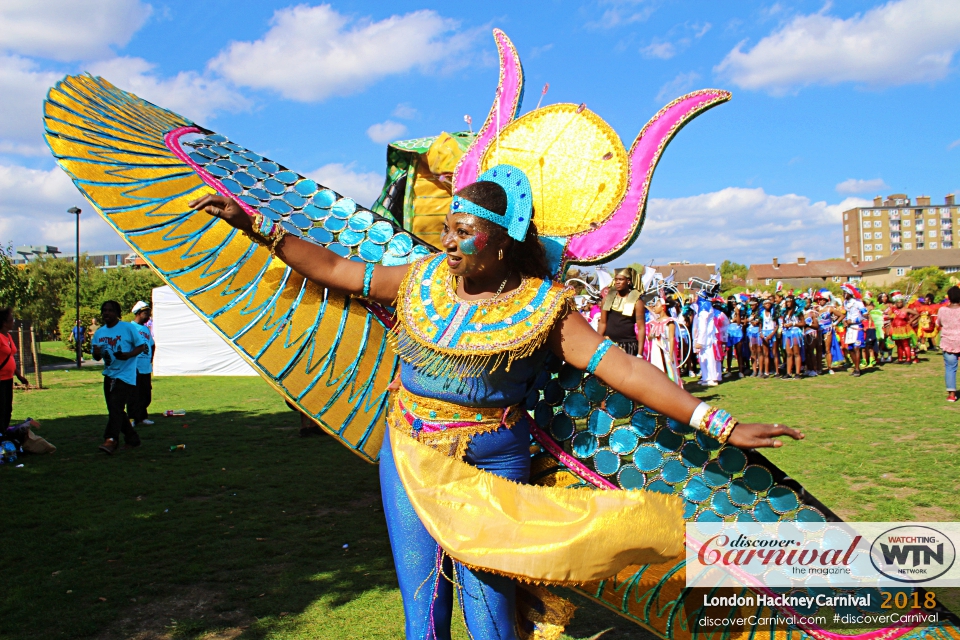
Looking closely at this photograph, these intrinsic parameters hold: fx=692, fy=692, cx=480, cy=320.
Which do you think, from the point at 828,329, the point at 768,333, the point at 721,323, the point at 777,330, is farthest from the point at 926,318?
the point at 721,323

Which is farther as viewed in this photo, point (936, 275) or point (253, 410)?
point (936, 275)

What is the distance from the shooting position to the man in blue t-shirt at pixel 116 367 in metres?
7.97

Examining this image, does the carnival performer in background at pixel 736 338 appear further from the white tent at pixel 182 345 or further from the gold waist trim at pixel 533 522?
the gold waist trim at pixel 533 522

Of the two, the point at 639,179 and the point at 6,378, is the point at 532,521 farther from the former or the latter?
the point at 6,378

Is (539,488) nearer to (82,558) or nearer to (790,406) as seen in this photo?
(82,558)

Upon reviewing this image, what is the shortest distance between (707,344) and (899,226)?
146 meters

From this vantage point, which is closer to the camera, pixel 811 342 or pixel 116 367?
pixel 116 367

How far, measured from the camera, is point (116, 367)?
26.6 ft

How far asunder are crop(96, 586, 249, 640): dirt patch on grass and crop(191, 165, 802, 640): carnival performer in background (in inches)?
64.0

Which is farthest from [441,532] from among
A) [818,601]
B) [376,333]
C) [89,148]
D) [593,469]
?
[89,148]

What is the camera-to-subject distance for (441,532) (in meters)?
2.20

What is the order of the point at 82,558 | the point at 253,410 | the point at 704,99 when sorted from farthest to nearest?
1. the point at 253,410
2. the point at 82,558
3. the point at 704,99

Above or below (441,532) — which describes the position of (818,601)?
below

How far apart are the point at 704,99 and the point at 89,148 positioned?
2589 millimetres
